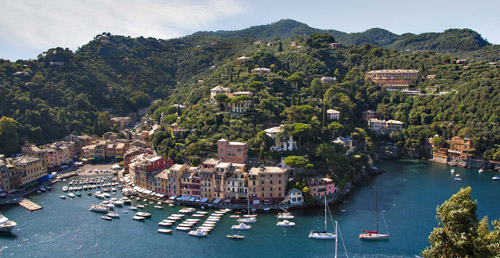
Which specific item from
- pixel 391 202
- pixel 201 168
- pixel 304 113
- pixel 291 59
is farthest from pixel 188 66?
pixel 391 202

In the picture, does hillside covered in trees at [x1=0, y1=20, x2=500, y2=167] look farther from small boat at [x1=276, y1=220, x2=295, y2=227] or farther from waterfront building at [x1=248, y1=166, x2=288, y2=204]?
small boat at [x1=276, y1=220, x2=295, y2=227]

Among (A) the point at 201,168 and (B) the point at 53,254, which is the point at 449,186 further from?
(B) the point at 53,254

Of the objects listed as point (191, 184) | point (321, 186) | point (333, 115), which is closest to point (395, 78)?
point (333, 115)

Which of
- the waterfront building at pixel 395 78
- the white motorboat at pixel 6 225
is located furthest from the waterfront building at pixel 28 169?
the waterfront building at pixel 395 78

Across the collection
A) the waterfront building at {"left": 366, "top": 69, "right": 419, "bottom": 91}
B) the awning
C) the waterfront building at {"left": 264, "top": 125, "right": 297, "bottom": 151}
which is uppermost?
the waterfront building at {"left": 366, "top": 69, "right": 419, "bottom": 91}

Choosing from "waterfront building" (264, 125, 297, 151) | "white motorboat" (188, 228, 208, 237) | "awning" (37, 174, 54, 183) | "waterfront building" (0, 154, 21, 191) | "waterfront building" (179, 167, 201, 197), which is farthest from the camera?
"awning" (37, 174, 54, 183)

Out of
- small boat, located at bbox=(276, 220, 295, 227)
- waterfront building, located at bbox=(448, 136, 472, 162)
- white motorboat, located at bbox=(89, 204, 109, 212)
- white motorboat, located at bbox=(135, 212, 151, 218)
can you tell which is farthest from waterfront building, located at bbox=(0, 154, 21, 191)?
waterfront building, located at bbox=(448, 136, 472, 162)

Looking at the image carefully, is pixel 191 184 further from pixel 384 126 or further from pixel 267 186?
pixel 384 126

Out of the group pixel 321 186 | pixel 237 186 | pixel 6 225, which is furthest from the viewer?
pixel 321 186
